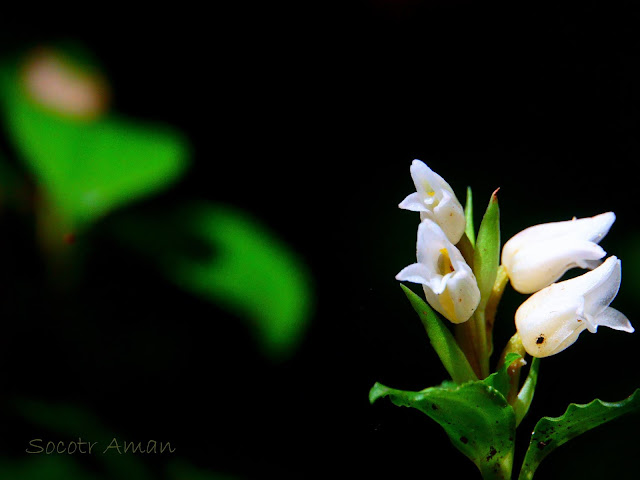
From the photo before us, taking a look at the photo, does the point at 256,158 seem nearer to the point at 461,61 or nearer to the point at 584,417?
the point at 461,61

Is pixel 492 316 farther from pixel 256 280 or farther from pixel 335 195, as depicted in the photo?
pixel 335 195

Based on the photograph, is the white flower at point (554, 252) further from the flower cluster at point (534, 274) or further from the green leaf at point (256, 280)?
the green leaf at point (256, 280)

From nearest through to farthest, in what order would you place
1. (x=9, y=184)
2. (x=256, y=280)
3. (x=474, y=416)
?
(x=474, y=416) → (x=256, y=280) → (x=9, y=184)

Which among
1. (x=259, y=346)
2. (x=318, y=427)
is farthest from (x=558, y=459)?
(x=259, y=346)

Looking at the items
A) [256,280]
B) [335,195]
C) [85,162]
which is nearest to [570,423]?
[256,280]

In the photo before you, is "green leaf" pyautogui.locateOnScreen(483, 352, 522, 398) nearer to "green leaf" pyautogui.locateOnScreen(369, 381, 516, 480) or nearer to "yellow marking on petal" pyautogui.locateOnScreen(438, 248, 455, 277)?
"green leaf" pyautogui.locateOnScreen(369, 381, 516, 480)
